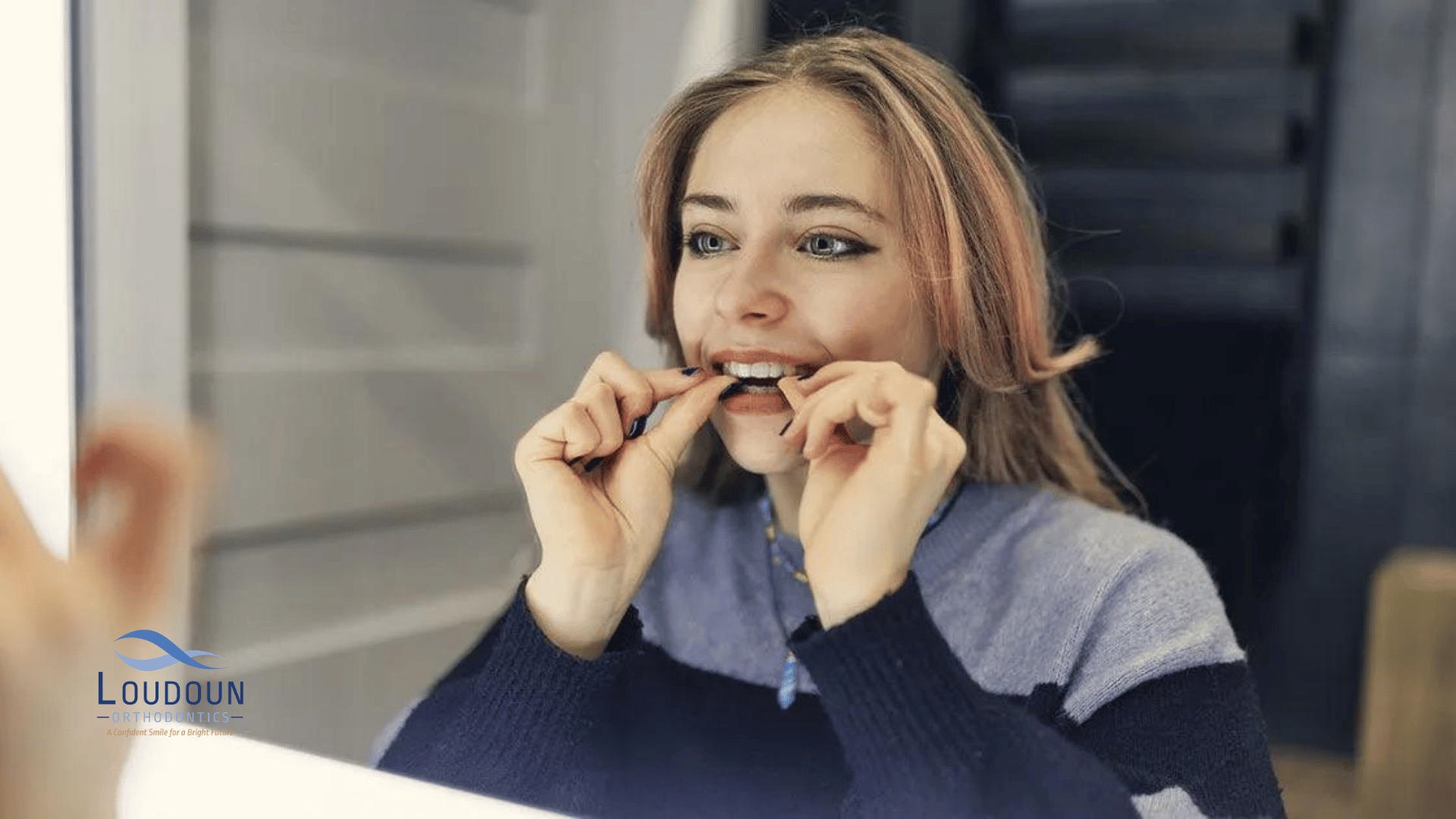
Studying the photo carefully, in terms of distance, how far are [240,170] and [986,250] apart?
1.63 feet

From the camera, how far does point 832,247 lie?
53 cm

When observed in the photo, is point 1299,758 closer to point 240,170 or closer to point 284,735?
point 284,735

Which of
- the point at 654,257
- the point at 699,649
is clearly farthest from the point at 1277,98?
the point at 699,649

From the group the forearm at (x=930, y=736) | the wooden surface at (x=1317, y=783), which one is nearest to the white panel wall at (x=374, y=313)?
the forearm at (x=930, y=736)

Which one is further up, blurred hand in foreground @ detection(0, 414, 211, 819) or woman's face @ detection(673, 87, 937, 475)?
woman's face @ detection(673, 87, 937, 475)

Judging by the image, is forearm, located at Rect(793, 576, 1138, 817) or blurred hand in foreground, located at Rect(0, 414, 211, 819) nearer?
forearm, located at Rect(793, 576, 1138, 817)

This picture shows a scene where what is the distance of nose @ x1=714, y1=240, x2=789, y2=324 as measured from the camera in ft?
1.74

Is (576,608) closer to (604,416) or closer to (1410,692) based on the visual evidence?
(604,416)

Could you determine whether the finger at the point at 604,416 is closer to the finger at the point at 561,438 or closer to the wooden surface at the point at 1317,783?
the finger at the point at 561,438

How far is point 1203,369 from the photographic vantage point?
22.8 inches

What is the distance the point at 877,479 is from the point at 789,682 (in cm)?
19

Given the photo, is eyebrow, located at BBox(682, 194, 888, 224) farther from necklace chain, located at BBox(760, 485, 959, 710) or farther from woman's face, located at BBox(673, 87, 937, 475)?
necklace chain, located at BBox(760, 485, 959, 710)

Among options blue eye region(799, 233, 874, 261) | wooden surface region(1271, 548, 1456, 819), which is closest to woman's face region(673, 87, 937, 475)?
blue eye region(799, 233, 874, 261)

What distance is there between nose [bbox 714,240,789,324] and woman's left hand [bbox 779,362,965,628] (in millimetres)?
37
